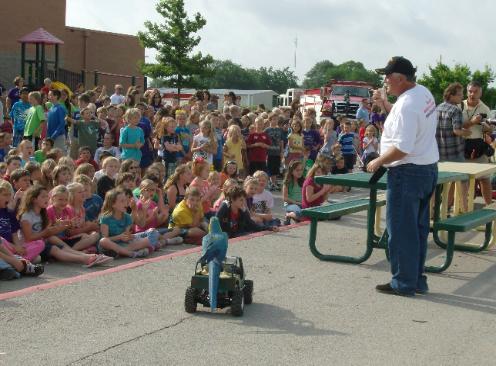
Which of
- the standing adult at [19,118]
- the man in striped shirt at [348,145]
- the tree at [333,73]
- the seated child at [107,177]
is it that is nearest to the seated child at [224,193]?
the seated child at [107,177]

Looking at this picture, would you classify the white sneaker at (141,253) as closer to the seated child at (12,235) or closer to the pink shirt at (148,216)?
the pink shirt at (148,216)

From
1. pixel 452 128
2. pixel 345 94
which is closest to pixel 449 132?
pixel 452 128

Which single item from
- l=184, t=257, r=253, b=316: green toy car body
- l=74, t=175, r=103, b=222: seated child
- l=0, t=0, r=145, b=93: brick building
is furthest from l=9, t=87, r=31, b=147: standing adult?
l=0, t=0, r=145, b=93: brick building

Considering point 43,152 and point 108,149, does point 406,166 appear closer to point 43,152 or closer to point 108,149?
point 43,152

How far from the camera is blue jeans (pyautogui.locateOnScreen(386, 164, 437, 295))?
7184 millimetres

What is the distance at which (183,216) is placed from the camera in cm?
1048

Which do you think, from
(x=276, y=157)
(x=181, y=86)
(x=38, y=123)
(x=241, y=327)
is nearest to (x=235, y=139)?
(x=276, y=157)

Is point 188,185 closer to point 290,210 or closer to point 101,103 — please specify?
point 290,210

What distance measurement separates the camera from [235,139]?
625 inches

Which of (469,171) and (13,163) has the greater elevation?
(469,171)

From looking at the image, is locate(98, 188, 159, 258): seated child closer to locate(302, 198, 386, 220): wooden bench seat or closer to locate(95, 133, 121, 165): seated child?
locate(302, 198, 386, 220): wooden bench seat

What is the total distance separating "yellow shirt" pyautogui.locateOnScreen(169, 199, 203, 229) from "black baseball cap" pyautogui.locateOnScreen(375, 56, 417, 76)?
387cm

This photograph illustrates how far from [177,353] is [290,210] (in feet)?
Answer: 22.1

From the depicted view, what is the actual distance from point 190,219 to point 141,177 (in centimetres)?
350
